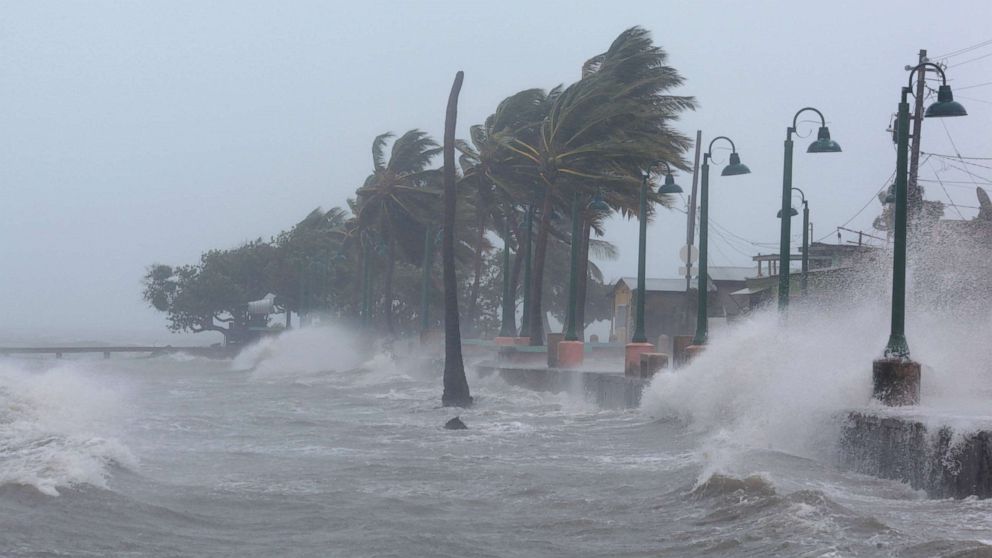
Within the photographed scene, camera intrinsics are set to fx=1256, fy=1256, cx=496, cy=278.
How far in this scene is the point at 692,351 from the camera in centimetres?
2397

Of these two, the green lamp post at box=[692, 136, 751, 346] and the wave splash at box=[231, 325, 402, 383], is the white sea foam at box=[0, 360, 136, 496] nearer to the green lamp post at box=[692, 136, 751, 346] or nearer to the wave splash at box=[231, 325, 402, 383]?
the green lamp post at box=[692, 136, 751, 346]

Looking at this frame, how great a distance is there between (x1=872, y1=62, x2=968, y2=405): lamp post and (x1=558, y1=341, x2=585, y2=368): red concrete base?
62.4ft

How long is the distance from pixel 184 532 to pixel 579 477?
15.9 ft

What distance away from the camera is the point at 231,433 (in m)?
19.3

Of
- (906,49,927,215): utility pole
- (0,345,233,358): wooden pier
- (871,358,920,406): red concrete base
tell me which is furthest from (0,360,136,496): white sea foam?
(0,345,233,358): wooden pier

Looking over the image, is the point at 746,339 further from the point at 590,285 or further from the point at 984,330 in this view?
the point at 590,285

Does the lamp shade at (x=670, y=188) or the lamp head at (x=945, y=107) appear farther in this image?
the lamp shade at (x=670, y=188)

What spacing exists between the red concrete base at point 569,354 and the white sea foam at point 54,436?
1377 centimetres

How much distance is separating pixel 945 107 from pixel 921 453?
15.0 ft

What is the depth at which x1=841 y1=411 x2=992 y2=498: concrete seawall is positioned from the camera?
408 inches

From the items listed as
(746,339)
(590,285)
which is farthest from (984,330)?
(590,285)

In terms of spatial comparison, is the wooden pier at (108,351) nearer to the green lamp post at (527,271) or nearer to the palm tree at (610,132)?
the green lamp post at (527,271)

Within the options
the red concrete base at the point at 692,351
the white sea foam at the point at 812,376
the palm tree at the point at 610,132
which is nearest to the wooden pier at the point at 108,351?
the palm tree at the point at 610,132

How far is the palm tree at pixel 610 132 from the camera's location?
122 ft
